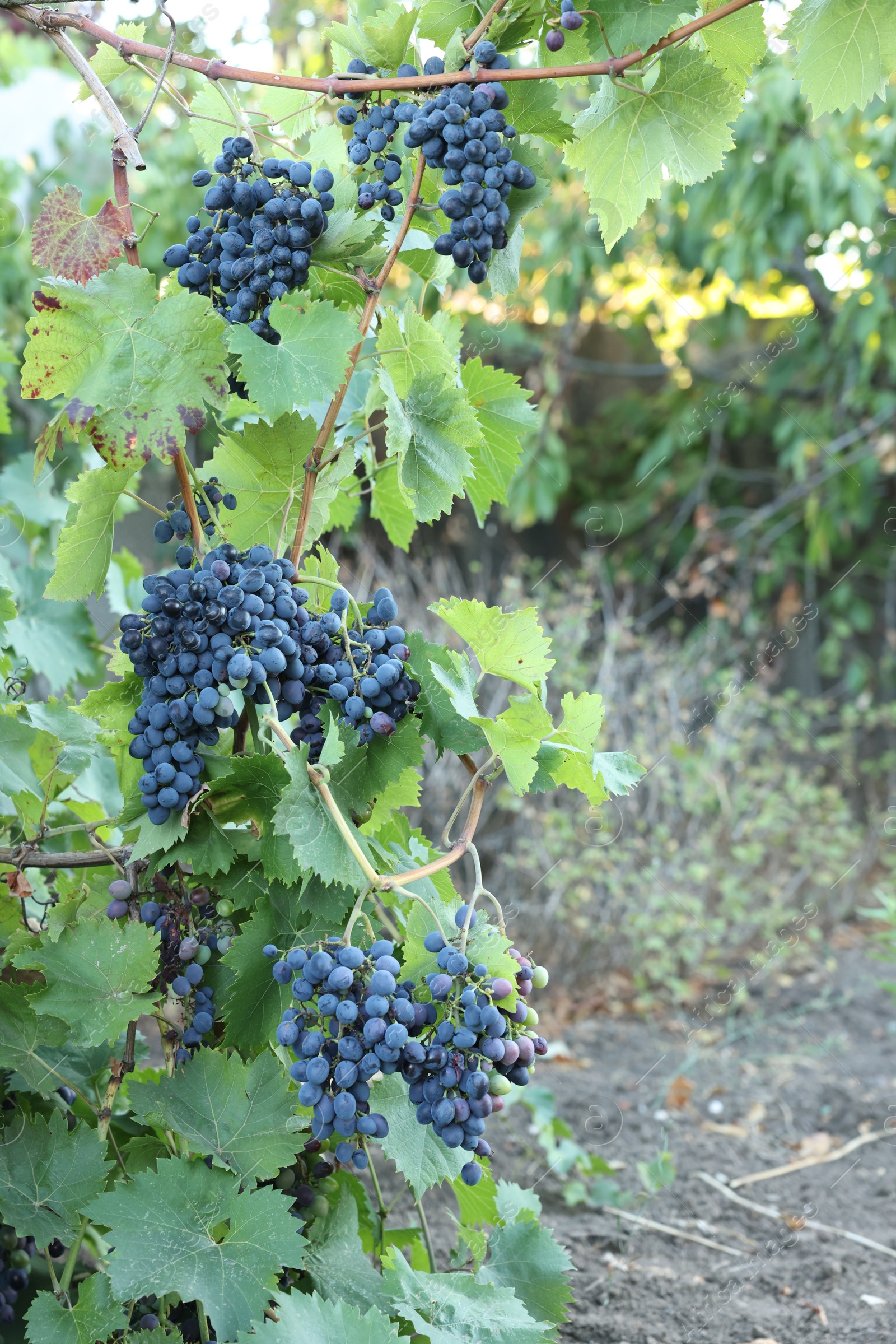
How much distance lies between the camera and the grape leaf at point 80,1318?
820 mm

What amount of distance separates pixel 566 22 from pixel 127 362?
0.47 m

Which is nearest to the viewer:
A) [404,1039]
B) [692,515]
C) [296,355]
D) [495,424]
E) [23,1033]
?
[404,1039]

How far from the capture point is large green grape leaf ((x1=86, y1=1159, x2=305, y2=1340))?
78 cm

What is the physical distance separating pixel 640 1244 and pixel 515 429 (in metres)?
1.34

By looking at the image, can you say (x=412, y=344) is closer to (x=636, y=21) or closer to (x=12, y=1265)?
(x=636, y=21)

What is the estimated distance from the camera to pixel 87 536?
2.92ft

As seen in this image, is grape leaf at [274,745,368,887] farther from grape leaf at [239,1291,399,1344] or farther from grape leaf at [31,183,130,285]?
grape leaf at [31,183,130,285]

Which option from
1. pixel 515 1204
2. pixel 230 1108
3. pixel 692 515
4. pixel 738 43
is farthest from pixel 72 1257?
pixel 692 515

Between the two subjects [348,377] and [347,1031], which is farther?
[348,377]

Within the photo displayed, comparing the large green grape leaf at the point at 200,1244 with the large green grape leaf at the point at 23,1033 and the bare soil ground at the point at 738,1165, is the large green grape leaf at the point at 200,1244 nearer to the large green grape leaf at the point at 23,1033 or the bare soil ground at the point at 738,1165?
the large green grape leaf at the point at 23,1033

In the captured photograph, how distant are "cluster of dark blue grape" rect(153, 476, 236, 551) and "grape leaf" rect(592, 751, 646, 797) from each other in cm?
41

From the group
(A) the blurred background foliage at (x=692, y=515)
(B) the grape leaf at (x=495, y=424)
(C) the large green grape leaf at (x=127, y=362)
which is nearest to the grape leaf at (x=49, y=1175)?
(C) the large green grape leaf at (x=127, y=362)

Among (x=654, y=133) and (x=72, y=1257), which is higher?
(x=654, y=133)

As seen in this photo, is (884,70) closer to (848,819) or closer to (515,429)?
(515,429)
